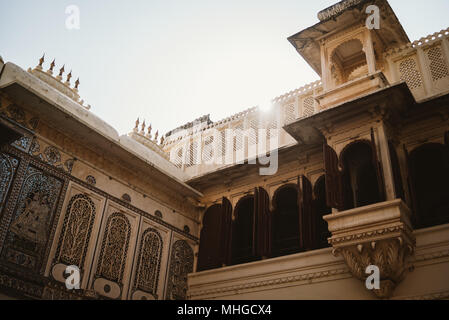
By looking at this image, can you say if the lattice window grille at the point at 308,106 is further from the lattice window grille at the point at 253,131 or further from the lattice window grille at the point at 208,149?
the lattice window grille at the point at 208,149

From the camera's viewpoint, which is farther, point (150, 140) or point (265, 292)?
point (150, 140)

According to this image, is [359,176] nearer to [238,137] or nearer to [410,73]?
[410,73]

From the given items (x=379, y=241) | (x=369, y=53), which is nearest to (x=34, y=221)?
(x=379, y=241)

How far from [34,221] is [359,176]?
6.29 metres

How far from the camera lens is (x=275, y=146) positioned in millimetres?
10219

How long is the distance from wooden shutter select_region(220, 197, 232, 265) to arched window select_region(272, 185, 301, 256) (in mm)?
1059

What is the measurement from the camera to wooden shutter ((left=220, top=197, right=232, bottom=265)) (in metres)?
9.89

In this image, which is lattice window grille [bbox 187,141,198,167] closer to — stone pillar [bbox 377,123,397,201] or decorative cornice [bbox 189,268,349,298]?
decorative cornice [bbox 189,268,349,298]

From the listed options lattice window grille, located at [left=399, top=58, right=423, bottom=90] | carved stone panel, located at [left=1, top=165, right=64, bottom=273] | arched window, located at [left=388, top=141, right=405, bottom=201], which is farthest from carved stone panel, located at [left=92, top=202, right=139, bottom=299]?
lattice window grille, located at [left=399, top=58, right=423, bottom=90]

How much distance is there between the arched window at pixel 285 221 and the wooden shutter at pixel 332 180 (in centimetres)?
140
